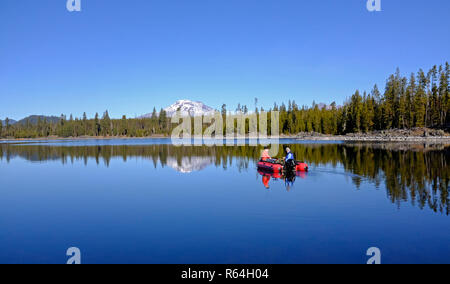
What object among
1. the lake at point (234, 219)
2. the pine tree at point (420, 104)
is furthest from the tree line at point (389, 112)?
the lake at point (234, 219)

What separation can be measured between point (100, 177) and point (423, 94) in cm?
10108

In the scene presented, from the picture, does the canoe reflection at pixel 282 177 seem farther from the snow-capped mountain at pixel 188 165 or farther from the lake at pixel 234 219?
the snow-capped mountain at pixel 188 165

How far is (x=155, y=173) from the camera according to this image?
113ft

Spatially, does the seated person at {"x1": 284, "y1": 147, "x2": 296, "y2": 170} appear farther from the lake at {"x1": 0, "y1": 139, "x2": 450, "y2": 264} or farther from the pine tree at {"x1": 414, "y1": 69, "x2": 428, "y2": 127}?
the pine tree at {"x1": 414, "y1": 69, "x2": 428, "y2": 127}

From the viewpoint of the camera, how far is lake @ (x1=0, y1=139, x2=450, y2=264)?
11516 millimetres

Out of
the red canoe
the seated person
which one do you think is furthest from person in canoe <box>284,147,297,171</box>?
the red canoe

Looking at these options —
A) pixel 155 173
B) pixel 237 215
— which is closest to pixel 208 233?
pixel 237 215

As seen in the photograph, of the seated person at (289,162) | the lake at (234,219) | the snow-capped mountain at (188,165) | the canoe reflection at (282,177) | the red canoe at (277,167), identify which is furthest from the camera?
the snow-capped mountain at (188,165)

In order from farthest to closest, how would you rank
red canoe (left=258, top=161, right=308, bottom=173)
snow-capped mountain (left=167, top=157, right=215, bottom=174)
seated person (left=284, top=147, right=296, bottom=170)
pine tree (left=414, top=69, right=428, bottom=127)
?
pine tree (left=414, top=69, right=428, bottom=127) < snow-capped mountain (left=167, top=157, right=215, bottom=174) < red canoe (left=258, top=161, right=308, bottom=173) < seated person (left=284, top=147, right=296, bottom=170)

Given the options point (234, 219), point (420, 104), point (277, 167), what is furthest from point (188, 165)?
point (420, 104)

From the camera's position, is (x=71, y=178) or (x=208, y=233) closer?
(x=208, y=233)

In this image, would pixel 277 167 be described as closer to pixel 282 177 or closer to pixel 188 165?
pixel 282 177

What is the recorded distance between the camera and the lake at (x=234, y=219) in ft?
37.8

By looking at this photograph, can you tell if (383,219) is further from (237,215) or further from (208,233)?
(208,233)
